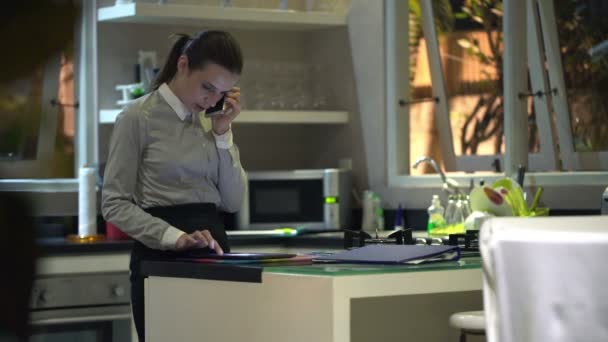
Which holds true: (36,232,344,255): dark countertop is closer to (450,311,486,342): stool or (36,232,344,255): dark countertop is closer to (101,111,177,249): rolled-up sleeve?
(101,111,177,249): rolled-up sleeve

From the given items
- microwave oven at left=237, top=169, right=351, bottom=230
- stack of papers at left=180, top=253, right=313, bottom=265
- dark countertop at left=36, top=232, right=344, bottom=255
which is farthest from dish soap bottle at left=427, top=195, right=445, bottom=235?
stack of papers at left=180, top=253, right=313, bottom=265

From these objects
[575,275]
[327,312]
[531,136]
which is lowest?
[327,312]

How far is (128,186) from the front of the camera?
2.64 metres

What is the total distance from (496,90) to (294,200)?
3.65 feet

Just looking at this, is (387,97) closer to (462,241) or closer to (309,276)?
(462,241)

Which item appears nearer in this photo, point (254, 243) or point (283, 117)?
point (254, 243)

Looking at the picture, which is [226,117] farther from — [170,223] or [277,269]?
[277,269]

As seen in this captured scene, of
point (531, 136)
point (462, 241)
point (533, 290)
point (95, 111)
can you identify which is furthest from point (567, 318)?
point (95, 111)

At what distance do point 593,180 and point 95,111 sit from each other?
2287 millimetres

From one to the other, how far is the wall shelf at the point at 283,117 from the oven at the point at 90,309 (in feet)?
2.97

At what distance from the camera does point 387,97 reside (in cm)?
481

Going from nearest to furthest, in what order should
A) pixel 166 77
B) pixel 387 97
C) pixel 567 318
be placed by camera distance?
1. pixel 567 318
2. pixel 166 77
3. pixel 387 97

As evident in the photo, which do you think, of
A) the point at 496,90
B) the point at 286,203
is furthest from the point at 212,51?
the point at 496,90

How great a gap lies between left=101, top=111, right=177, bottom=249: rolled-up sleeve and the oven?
1.17 metres
